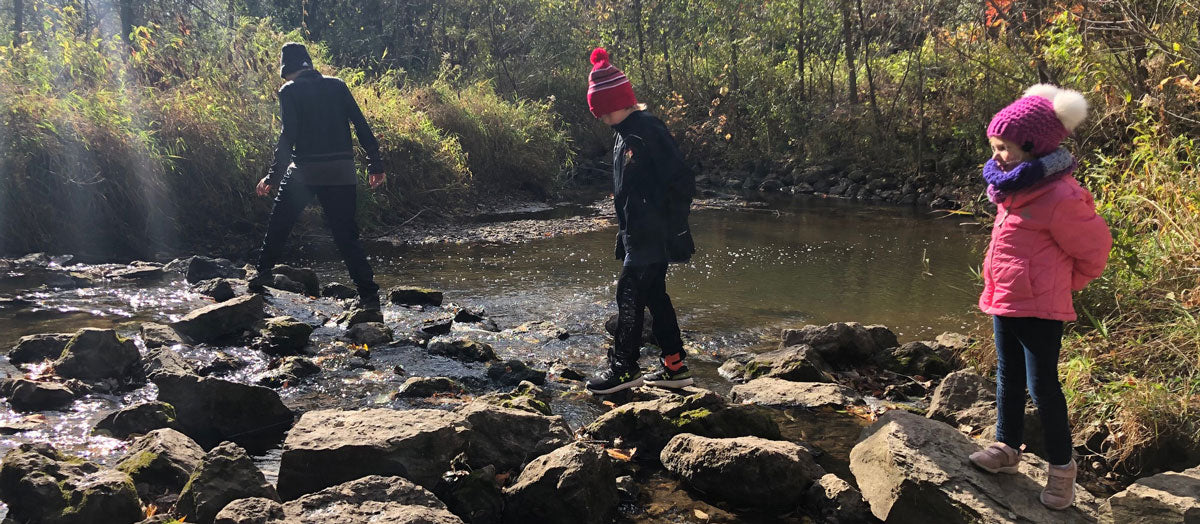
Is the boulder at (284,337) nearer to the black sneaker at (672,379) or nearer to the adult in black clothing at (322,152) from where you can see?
the adult in black clothing at (322,152)

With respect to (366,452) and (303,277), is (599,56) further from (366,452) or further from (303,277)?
(303,277)

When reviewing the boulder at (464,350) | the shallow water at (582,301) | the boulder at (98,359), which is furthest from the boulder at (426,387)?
the boulder at (98,359)

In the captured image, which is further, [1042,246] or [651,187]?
[651,187]

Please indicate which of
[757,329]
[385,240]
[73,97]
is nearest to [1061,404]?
[757,329]

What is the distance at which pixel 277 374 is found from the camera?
213 inches

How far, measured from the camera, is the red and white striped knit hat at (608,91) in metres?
4.96

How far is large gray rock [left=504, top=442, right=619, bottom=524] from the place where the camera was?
3.58m

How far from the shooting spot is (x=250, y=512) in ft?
Result: 9.94

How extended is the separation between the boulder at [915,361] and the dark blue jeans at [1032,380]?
2438 millimetres

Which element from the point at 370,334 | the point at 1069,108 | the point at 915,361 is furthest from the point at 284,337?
the point at 1069,108

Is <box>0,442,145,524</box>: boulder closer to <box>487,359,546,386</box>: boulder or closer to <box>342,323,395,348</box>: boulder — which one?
<box>487,359,546,386</box>: boulder

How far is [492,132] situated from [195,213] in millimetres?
6444

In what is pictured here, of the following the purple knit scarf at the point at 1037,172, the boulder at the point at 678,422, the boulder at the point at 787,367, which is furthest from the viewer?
the boulder at the point at 787,367

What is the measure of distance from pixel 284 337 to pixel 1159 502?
207 inches
